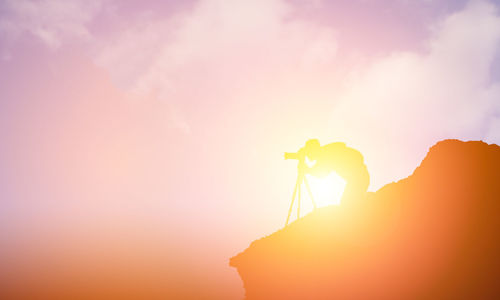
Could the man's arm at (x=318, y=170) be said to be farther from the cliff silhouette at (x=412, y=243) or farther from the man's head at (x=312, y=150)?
the cliff silhouette at (x=412, y=243)

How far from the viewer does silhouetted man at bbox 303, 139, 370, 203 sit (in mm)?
8422

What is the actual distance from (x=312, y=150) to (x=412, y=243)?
13.1 feet

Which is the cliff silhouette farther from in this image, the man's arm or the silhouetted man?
the man's arm

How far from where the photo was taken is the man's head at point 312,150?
28.3ft

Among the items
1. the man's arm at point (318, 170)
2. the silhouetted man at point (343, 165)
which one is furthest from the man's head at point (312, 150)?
the man's arm at point (318, 170)

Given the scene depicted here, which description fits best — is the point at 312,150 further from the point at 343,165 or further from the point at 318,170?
the point at 343,165

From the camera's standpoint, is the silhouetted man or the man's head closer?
the silhouetted man

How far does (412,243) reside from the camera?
20.1ft

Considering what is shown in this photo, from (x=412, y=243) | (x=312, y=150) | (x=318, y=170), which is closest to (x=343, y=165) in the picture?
(x=318, y=170)

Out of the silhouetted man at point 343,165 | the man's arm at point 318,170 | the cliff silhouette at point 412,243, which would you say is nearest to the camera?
the cliff silhouette at point 412,243

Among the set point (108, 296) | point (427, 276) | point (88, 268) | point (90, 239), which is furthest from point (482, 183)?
point (90, 239)

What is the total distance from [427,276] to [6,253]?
223 metres

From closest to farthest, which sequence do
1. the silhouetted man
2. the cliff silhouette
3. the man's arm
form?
the cliff silhouette
the silhouetted man
the man's arm

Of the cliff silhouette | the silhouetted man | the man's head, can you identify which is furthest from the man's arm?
the cliff silhouette
